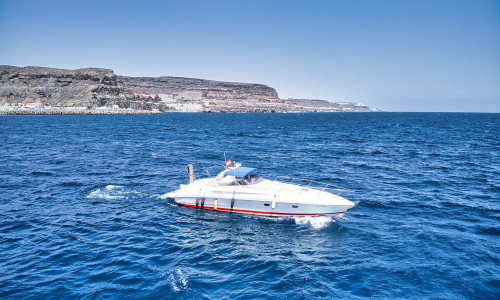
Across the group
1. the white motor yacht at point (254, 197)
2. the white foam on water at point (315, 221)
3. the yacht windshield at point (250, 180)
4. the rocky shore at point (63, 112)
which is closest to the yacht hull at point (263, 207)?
the white motor yacht at point (254, 197)

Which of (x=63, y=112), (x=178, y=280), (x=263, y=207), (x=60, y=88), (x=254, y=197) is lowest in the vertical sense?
(x=178, y=280)

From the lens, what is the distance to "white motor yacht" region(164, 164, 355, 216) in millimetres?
16906

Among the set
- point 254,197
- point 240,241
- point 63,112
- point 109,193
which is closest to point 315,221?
point 254,197

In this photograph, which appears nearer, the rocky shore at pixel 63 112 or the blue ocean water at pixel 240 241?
the blue ocean water at pixel 240 241

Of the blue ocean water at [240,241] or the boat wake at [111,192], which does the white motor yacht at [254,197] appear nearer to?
the blue ocean water at [240,241]

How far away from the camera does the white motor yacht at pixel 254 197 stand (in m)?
16.9

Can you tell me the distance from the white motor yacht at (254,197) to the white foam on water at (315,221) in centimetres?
28

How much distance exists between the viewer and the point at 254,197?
17734 millimetres

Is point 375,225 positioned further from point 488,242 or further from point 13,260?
point 13,260

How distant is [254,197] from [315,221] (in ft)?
12.0

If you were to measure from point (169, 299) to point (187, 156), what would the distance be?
2822 cm

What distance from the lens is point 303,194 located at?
1756 centimetres

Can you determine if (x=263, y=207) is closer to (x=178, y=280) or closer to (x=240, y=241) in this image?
(x=240, y=241)

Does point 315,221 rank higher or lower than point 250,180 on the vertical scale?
lower
